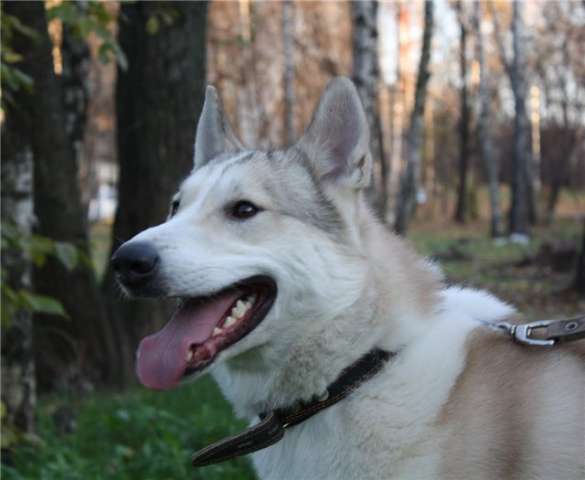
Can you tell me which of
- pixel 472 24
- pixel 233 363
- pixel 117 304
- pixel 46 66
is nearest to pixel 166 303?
pixel 117 304

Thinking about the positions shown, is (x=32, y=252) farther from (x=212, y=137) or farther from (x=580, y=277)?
(x=580, y=277)

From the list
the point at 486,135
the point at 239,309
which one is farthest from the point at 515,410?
the point at 486,135

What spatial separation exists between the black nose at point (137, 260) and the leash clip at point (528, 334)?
1.31 m

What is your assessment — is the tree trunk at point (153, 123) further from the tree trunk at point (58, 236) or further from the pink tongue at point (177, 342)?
the pink tongue at point (177, 342)

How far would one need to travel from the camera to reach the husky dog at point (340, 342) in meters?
2.61

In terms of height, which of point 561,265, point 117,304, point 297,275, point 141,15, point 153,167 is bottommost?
point 561,265

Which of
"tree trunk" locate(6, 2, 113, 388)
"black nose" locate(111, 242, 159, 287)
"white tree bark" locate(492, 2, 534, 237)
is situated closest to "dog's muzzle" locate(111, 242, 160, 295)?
"black nose" locate(111, 242, 159, 287)

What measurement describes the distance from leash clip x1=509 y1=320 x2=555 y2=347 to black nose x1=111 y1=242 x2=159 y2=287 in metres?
1.31

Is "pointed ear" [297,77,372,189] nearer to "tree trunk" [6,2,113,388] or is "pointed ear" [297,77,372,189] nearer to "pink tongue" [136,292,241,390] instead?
"pink tongue" [136,292,241,390]

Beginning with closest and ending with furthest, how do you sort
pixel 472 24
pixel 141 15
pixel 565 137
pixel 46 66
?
pixel 46 66 → pixel 141 15 → pixel 472 24 → pixel 565 137

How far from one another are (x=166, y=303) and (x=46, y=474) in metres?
3.08

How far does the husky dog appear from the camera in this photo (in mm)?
2607

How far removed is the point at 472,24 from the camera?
26.5 metres

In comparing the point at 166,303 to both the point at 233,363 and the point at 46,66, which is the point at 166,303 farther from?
the point at 233,363
